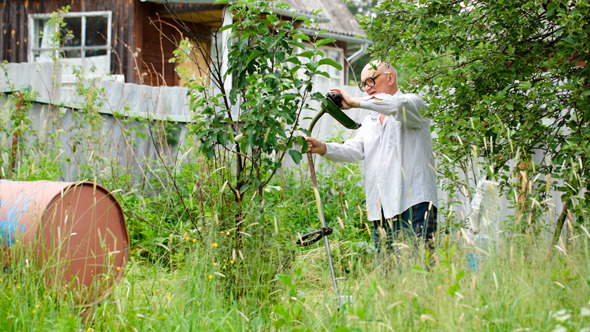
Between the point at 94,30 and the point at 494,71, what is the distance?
11.1 m

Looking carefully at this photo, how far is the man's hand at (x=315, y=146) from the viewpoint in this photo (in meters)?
3.67

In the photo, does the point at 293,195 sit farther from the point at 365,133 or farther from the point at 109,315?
the point at 109,315

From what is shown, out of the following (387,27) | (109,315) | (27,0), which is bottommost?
(109,315)

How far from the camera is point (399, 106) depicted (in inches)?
140

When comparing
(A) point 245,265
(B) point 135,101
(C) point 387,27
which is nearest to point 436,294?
(A) point 245,265

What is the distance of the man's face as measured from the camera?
3.91 meters

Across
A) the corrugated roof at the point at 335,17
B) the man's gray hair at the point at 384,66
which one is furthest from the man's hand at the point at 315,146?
the corrugated roof at the point at 335,17

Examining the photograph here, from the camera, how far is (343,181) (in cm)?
648

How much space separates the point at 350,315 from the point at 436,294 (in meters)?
0.38

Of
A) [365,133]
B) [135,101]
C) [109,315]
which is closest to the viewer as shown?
[109,315]

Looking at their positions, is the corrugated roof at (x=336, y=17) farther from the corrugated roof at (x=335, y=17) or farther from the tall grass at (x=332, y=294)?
the tall grass at (x=332, y=294)

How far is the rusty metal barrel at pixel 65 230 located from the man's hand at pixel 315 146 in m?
1.24

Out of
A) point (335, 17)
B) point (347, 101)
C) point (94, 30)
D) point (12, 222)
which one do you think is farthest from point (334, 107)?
point (335, 17)

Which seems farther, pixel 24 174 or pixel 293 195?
pixel 293 195
